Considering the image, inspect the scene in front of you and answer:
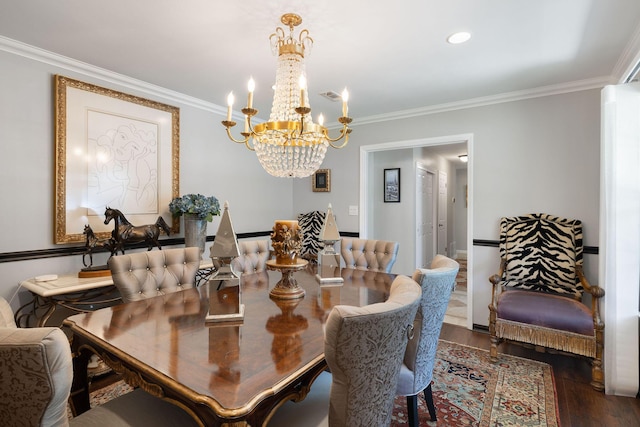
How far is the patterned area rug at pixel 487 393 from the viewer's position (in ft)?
6.59

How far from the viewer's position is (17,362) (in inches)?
31.7

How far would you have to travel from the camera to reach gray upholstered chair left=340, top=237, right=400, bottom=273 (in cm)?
273

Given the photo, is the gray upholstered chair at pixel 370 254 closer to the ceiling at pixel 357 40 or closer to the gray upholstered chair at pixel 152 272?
the gray upholstered chair at pixel 152 272

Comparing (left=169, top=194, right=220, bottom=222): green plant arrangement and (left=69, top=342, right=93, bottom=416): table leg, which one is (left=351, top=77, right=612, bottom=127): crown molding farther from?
(left=69, top=342, right=93, bottom=416): table leg

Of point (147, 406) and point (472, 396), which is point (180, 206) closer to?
point (147, 406)

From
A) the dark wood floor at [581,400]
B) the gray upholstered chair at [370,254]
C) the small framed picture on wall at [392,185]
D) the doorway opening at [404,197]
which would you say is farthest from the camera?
the small framed picture on wall at [392,185]

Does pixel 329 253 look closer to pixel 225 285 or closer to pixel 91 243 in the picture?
pixel 225 285

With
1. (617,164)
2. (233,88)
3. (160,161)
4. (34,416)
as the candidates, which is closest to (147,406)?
(34,416)

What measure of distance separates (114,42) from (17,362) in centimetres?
232

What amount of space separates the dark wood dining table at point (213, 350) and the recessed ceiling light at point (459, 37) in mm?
1805

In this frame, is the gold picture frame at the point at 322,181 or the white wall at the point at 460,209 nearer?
the gold picture frame at the point at 322,181

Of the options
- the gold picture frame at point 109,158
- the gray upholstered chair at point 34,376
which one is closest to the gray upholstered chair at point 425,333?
the gray upholstered chair at point 34,376

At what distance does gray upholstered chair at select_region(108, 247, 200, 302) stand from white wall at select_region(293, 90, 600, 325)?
2.91m

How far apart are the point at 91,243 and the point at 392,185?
3.95 meters
